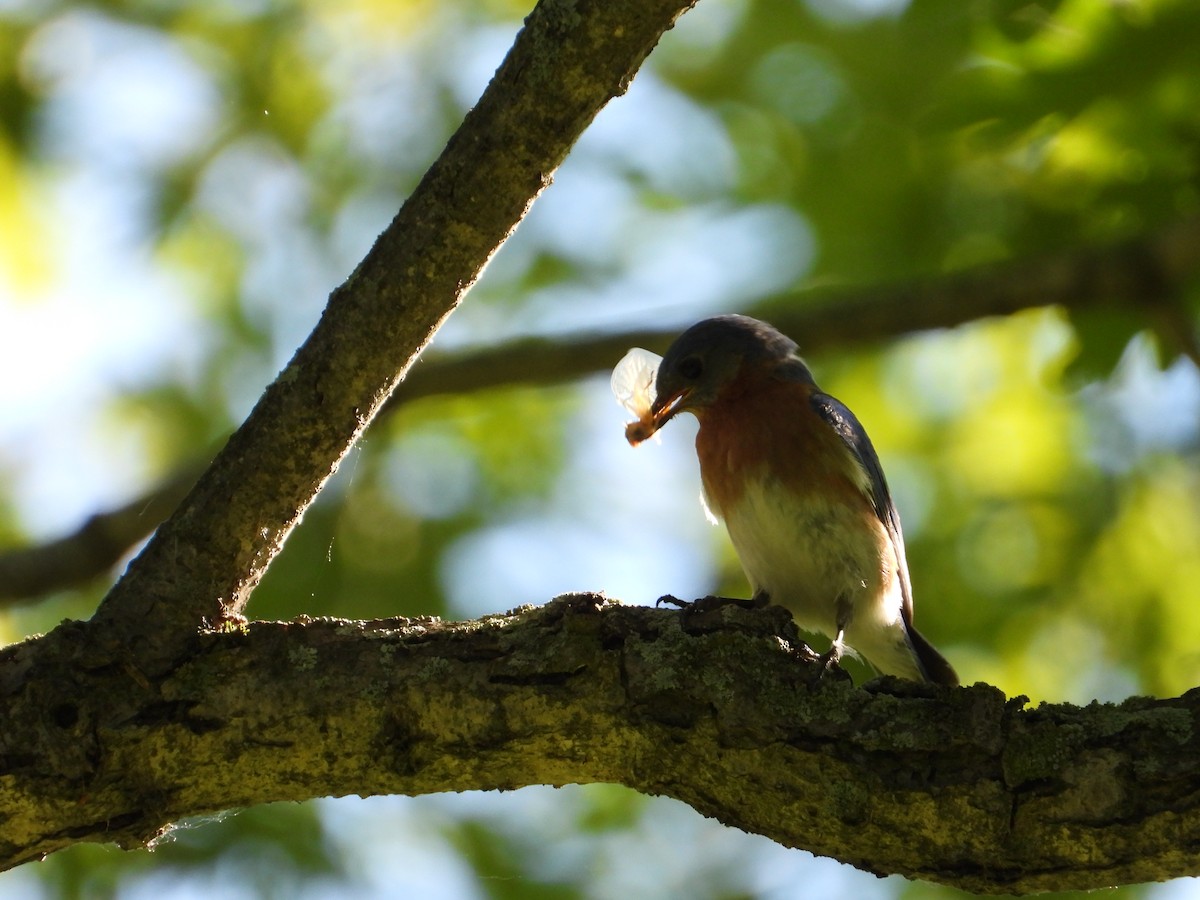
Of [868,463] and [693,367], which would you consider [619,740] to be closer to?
[868,463]

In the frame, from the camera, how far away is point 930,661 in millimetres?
5766

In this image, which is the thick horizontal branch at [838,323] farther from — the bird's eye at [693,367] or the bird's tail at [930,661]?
the bird's tail at [930,661]

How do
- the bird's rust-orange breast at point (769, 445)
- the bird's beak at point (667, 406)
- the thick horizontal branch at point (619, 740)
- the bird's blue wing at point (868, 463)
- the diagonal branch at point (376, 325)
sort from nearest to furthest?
the thick horizontal branch at point (619, 740), the diagonal branch at point (376, 325), the bird's rust-orange breast at point (769, 445), the bird's blue wing at point (868, 463), the bird's beak at point (667, 406)

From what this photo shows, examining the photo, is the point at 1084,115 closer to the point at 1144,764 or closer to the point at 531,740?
the point at 1144,764

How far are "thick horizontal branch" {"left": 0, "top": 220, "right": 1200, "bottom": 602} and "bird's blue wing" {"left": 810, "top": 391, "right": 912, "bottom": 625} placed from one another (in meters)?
0.30

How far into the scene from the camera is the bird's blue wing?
18.7 ft

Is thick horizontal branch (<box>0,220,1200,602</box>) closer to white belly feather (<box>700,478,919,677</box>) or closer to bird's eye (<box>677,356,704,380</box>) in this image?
bird's eye (<box>677,356,704,380</box>)

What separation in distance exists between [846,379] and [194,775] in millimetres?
5577

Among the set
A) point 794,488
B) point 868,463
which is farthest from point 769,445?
point 868,463

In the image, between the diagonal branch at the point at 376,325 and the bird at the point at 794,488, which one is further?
the bird at the point at 794,488

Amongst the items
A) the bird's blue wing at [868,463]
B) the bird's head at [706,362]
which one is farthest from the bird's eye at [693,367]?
the bird's blue wing at [868,463]

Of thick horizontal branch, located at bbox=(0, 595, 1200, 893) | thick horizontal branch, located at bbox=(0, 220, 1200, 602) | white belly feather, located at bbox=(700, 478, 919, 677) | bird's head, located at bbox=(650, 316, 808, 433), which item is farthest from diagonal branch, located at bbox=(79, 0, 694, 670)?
bird's head, located at bbox=(650, 316, 808, 433)

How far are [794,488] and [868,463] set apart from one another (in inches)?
20.8

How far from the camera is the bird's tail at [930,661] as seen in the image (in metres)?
5.71
